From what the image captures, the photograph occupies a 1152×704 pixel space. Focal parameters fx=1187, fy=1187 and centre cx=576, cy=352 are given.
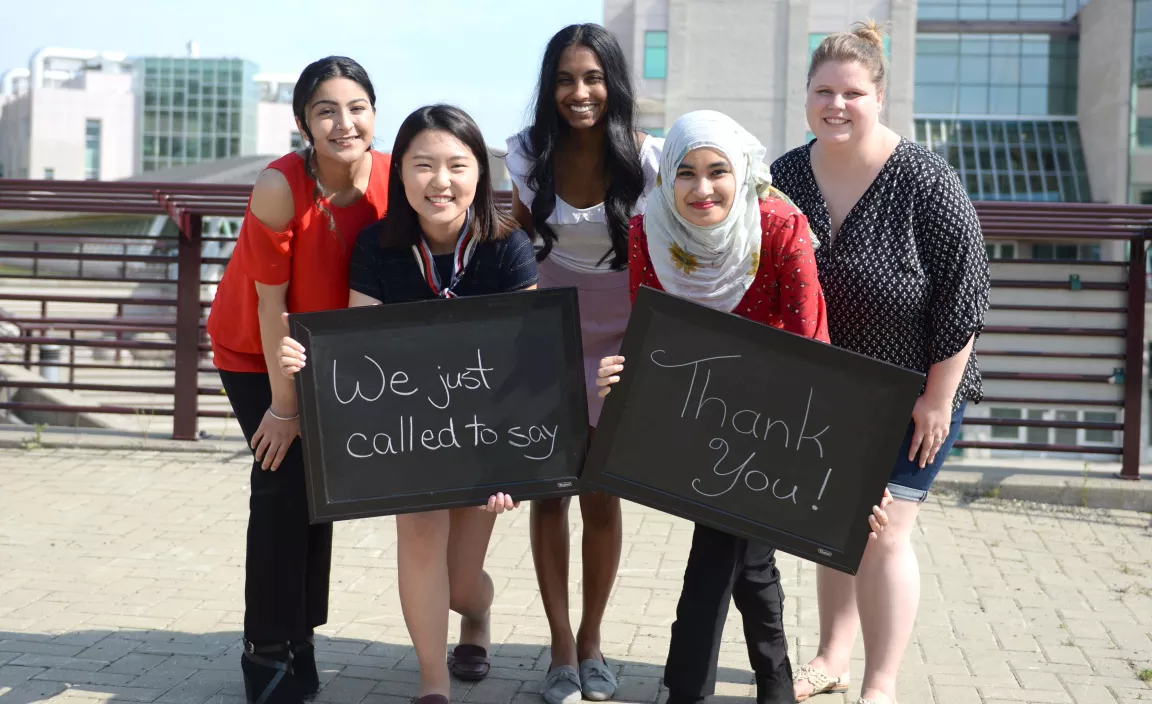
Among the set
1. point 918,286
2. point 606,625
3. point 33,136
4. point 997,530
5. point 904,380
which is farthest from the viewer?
point 33,136

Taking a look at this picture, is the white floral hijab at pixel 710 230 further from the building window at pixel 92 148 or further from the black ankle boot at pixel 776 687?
the building window at pixel 92 148

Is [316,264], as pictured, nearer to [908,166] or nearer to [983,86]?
[908,166]

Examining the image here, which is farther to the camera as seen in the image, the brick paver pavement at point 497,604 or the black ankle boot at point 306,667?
the brick paver pavement at point 497,604

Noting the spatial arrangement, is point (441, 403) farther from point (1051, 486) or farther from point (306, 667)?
point (1051, 486)

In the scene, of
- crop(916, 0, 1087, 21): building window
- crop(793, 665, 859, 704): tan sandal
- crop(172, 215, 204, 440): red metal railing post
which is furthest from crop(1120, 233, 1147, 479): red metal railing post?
crop(916, 0, 1087, 21): building window

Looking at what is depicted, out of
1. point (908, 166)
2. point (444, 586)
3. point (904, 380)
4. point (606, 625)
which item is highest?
point (908, 166)

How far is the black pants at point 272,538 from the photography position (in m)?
4.03

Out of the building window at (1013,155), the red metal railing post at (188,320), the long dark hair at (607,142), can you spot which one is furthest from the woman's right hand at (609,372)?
the building window at (1013,155)

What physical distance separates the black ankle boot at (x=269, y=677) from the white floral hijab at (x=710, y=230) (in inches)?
72.6

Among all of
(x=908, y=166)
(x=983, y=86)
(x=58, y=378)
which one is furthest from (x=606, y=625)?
(x=983, y=86)

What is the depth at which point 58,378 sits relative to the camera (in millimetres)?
16562

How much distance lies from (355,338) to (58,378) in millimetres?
14479

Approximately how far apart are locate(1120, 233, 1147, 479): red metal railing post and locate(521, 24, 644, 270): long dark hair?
5.13 m

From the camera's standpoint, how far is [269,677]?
13.2 ft
